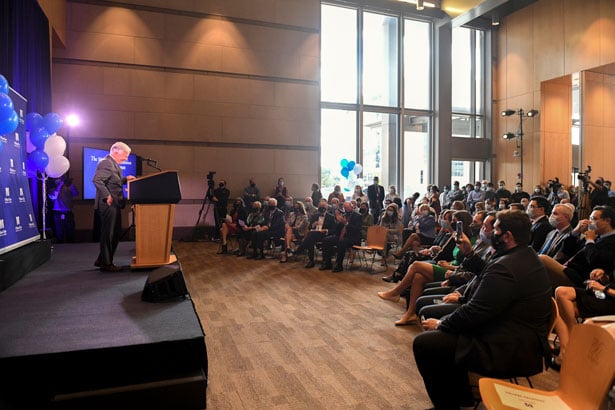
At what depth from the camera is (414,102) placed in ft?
44.3

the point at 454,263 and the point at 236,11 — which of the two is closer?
the point at 454,263

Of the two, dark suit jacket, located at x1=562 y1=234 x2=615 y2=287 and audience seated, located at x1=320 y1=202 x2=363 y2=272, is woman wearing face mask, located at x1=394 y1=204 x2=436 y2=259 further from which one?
dark suit jacket, located at x1=562 y1=234 x2=615 y2=287

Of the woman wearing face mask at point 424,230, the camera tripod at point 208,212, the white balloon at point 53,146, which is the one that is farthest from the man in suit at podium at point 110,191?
the camera tripod at point 208,212

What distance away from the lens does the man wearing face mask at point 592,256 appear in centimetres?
309

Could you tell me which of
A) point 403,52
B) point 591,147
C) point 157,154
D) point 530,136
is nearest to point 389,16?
point 403,52

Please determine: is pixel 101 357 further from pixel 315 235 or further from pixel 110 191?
pixel 315 235

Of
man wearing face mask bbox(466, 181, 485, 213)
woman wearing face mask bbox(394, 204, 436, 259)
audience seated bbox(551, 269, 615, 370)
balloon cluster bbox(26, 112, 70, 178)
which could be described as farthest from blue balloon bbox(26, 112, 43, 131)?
man wearing face mask bbox(466, 181, 485, 213)

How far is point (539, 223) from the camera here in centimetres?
429

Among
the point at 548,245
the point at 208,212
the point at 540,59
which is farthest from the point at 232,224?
the point at 540,59

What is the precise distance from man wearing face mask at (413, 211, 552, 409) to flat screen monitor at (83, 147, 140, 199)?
25.6 ft

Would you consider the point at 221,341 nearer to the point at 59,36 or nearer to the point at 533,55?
the point at 59,36

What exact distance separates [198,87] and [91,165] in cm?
327

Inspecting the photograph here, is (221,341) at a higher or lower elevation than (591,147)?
lower

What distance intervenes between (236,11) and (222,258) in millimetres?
6633
